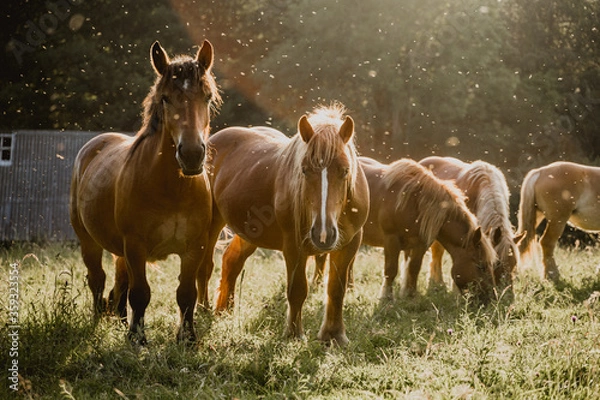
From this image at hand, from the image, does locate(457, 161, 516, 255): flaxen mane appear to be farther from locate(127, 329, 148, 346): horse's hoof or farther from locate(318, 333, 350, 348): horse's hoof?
locate(127, 329, 148, 346): horse's hoof

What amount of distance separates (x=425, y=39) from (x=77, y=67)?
12.9 m

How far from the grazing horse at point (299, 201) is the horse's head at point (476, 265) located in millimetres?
2146

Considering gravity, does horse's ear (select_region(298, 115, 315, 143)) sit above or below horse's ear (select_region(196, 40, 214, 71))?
below

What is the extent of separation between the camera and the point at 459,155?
23.0 meters

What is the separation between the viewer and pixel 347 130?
4594 millimetres

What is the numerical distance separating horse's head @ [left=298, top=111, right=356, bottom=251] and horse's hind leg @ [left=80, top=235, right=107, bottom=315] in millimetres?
2511

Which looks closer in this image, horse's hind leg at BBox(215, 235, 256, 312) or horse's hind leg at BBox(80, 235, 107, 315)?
horse's hind leg at BBox(80, 235, 107, 315)

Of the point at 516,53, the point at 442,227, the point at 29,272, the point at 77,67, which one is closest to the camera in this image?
the point at 442,227

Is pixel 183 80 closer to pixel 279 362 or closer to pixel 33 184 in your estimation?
pixel 279 362

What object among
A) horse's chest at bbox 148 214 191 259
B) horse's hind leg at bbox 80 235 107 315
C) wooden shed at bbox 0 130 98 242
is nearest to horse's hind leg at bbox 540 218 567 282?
horse's chest at bbox 148 214 191 259

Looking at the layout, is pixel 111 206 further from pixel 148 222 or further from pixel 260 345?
pixel 260 345

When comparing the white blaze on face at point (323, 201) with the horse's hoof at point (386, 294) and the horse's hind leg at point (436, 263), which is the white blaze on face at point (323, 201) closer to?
the horse's hoof at point (386, 294)

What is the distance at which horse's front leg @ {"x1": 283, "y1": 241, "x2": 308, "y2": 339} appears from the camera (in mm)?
4863

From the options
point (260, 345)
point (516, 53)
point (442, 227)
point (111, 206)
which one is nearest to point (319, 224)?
point (260, 345)
